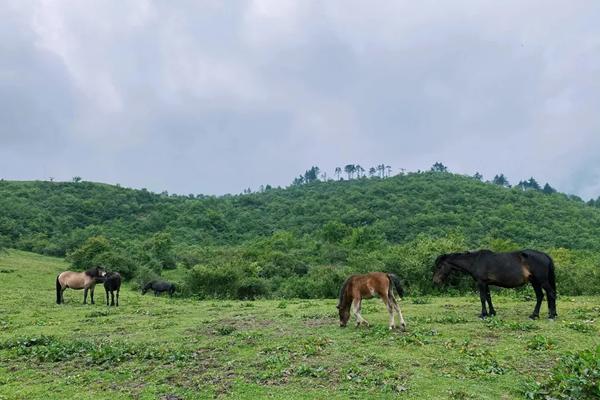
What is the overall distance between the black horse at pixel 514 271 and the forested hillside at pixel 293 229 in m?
12.8

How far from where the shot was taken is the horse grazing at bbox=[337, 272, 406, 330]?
43.0ft

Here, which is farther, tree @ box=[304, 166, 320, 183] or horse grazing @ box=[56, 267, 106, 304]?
tree @ box=[304, 166, 320, 183]

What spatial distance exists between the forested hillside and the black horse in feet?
41.9

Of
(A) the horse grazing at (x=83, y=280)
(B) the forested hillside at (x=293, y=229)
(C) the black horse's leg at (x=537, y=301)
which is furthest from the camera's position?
(B) the forested hillside at (x=293, y=229)

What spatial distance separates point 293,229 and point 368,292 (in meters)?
68.7

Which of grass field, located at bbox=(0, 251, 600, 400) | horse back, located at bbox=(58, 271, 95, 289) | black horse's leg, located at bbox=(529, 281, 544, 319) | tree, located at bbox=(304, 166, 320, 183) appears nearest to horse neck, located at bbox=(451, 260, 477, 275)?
grass field, located at bbox=(0, 251, 600, 400)

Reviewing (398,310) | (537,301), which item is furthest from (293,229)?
(398,310)

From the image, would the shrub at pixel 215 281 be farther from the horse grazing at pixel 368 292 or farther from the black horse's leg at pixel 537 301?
the black horse's leg at pixel 537 301

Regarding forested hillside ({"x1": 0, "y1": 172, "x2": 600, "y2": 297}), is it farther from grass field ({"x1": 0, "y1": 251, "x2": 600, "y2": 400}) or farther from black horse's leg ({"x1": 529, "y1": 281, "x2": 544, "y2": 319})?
grass field ({"x1": 0, "y1": 251, "x2": 600, "y2": 400})

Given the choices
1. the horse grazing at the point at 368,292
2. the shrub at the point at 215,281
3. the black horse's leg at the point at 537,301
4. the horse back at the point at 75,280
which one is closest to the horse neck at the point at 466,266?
the black horse's leg at the point at 537,301

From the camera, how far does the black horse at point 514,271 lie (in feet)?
46.5

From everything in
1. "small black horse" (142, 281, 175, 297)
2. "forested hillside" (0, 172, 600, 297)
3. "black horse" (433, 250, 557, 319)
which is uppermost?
"forested hillside" (0, 172, 600, 297)

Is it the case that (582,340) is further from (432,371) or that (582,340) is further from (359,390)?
(359,390)

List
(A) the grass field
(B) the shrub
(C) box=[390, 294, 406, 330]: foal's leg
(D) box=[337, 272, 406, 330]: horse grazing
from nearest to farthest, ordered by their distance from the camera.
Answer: (A) the grass field < (C) box=[390, 294, 406, 330]: foal's leg < (D) box=[337, 272, 406, 330]: horse grazing < (B) the shrub
